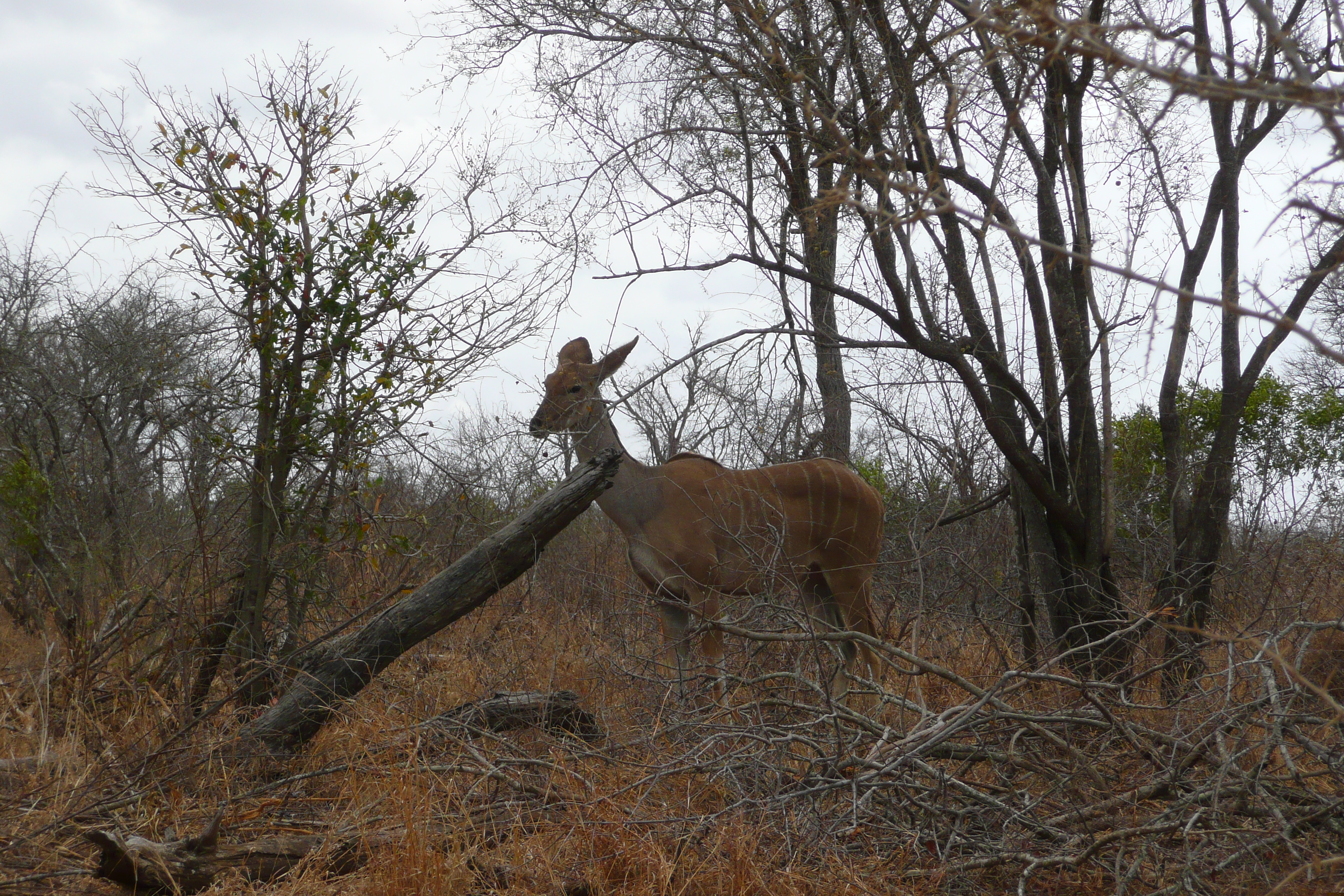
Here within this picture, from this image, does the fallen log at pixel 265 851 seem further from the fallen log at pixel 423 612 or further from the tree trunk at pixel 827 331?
the tree trunk at pixel 827 331

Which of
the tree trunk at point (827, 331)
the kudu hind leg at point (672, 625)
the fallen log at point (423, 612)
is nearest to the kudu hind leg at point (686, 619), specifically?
the kudu hind leg at point (672, 625)

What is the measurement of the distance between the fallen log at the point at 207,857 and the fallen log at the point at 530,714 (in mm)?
1070

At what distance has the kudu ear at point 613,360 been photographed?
262 inches

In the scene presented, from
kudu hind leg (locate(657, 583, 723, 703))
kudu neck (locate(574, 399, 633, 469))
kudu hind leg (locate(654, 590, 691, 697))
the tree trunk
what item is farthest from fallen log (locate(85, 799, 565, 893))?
kudu neck (locate(574, 399, 633, 469))

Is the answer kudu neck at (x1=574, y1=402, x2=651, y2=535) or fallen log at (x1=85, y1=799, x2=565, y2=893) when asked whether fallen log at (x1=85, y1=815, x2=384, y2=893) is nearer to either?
fallen log at (x1=85, y1=799, x2=565, y2=893)

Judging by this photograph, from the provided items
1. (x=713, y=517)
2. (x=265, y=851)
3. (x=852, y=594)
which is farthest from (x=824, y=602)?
(x=265, y=851)

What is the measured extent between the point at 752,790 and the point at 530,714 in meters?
1.40

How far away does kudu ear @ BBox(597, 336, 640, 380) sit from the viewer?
21.9 feet

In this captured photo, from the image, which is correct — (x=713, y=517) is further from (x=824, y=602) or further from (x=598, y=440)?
(x=824, y=602)

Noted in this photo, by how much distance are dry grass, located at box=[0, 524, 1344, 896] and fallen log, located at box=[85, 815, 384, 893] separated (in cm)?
6

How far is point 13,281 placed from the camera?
993 centimetres

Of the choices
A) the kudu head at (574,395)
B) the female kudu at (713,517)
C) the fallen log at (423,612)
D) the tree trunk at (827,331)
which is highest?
the tree trunk at (827,331)

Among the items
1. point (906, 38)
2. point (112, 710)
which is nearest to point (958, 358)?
point (906, 38)

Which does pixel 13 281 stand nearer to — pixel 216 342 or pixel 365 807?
pixel 216 342
